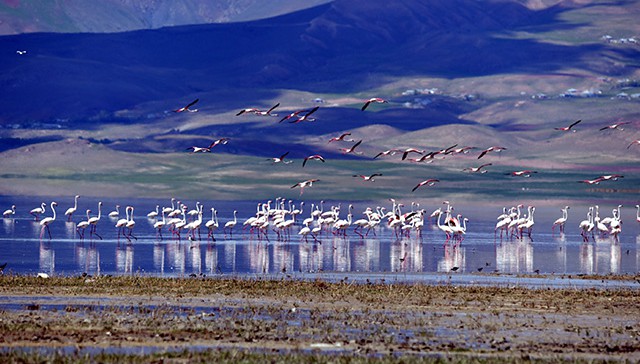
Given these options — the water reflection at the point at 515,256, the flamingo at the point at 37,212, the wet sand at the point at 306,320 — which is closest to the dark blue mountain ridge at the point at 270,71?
the flamingo at the point at 37,212

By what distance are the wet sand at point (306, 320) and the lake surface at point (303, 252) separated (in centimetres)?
514

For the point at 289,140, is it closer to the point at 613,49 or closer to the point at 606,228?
the point at 613,49

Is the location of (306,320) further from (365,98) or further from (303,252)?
(365,98)

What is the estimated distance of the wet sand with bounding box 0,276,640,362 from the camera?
19234mm

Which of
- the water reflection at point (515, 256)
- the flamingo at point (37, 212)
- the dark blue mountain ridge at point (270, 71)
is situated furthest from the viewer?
the dark blue mountain ridge at point (270, 71)

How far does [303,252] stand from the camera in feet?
137

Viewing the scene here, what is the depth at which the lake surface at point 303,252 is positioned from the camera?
3516cm

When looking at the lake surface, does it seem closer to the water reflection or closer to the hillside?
the water reflection

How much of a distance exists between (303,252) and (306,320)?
19190 mm

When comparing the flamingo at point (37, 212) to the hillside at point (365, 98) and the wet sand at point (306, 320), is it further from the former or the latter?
the wet sand at point (306, 320)

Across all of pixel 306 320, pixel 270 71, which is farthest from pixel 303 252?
pixel 270 71

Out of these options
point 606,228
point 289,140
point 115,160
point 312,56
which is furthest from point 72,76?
point 606,228

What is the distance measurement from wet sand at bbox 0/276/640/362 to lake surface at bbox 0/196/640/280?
514 cm

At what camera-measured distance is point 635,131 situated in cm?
11612
